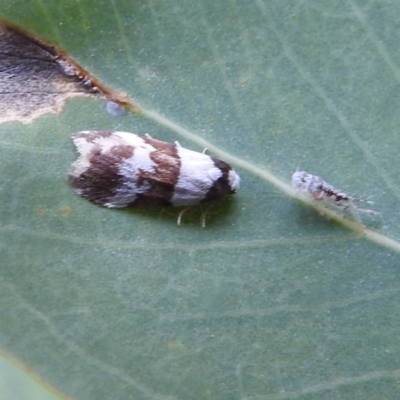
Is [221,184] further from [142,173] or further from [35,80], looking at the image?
[35,80]

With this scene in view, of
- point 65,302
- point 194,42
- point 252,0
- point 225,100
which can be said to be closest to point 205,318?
point 65,302

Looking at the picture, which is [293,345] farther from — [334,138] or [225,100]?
[225,100]

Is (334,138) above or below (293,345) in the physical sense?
above

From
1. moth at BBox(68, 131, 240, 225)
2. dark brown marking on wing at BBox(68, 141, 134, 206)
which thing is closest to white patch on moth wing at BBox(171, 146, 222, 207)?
moth at BBox(68, 131, 240, 225)

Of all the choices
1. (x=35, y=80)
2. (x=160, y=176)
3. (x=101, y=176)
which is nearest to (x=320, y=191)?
(x=160, y=176)

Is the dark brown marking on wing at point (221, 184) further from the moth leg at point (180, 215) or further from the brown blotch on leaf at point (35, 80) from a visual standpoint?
the brown blotch on leaf at point (35, 80)

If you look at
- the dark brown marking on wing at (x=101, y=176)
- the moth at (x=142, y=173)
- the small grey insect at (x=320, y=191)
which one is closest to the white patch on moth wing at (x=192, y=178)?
the moth at (x=142, y=173)
